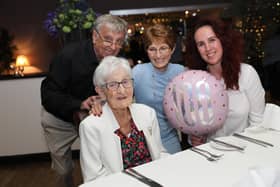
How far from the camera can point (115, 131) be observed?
61.0 inches

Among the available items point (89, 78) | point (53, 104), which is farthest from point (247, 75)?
point (53, 104)

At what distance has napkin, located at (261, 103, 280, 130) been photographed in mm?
1648

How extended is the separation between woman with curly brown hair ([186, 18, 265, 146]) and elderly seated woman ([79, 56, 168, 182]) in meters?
0.33

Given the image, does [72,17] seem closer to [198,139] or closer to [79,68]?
[79,68]

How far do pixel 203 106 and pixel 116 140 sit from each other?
1.39ft

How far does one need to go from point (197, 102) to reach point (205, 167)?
36cm

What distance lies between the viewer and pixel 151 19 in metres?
4.22

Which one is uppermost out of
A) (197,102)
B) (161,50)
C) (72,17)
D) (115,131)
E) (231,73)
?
(72,17)

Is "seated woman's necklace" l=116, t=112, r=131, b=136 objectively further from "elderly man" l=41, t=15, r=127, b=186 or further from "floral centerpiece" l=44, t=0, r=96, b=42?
"floral centerpiece" l=44, t=0, r=96, b=42

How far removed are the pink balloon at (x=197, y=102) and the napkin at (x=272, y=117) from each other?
228 millimetres

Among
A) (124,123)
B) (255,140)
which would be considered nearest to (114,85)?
(124,123)

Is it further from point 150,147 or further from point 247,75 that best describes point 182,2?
point 150,147

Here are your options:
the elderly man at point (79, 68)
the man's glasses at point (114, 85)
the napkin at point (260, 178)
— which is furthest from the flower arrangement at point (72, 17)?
the napkin at point (260, 178)

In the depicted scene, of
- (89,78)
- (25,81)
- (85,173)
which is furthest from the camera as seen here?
(25,81)
